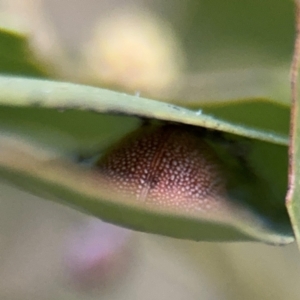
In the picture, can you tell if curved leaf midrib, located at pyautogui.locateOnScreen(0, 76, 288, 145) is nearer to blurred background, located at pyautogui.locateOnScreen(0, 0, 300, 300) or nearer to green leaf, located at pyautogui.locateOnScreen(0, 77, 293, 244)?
green leaf, located at pyautogui.locateOnScreen(0, 77, 293, 244)

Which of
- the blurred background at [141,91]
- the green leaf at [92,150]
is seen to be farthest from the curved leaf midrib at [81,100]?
the blurred background at [141,91]

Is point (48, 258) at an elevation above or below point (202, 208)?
below

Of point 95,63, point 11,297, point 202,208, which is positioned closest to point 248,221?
point 202,208

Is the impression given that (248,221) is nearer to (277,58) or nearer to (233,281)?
(277,58)

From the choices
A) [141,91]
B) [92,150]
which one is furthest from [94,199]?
[141,91]

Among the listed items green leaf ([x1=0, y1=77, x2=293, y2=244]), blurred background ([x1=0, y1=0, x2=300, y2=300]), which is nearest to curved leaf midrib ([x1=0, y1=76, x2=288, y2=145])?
green leaf ([x1=0, y1=77, x2=293, y2=244])

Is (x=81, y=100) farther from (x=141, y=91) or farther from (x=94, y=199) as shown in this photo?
(x=141, y=91)

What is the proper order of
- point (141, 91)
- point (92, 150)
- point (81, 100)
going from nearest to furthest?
point (81, 100) < point (92, 150) < point (141, 91)

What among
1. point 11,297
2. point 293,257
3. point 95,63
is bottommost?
point 11,297
